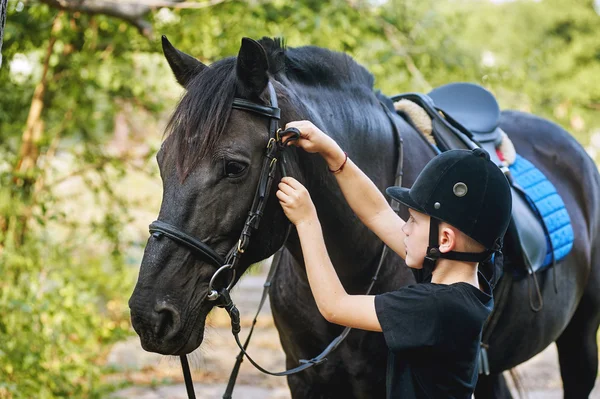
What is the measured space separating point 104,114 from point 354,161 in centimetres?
384

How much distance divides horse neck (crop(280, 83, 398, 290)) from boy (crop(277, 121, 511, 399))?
25 cm

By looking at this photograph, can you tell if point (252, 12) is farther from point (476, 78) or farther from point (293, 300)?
point (293, 300)

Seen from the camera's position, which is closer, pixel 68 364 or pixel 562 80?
pixel 68 364

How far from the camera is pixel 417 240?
2.00 metres

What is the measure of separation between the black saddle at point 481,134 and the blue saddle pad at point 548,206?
6 cm

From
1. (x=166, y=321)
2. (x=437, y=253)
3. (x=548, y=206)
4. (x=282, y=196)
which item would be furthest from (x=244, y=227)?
(x=548, y=206)

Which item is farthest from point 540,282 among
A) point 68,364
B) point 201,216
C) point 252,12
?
point 252,12

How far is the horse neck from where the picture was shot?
2305 millimetres

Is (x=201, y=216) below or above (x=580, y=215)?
above

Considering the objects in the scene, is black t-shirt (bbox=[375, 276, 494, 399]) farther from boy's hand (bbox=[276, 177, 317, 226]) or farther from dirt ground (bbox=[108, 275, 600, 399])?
dirt ground (bbox=[108, 275, 600, 399])

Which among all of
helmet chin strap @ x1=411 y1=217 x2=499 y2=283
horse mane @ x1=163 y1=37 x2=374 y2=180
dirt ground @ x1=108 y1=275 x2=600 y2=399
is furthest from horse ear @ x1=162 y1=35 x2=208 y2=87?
dirt ground @ x1=108 y1=275 x2=600 y2=399

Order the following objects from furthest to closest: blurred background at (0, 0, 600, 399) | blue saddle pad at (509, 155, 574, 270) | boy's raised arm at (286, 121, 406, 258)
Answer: blurred background at (0, 0, 600, 399) < blue saddle pad at (509, 155, 574, 270) < boy's raised arm at (286, 121, 406, 258)

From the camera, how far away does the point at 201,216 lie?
1917 millimetres

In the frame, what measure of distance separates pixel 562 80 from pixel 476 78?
16714mm
